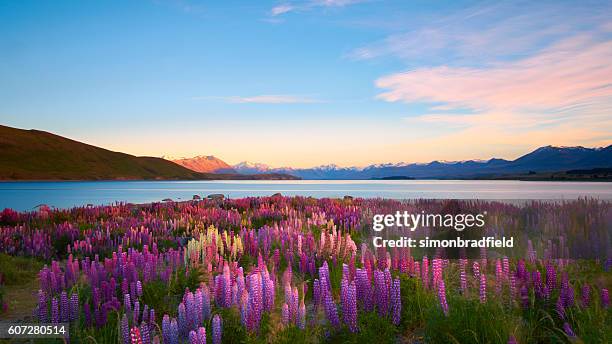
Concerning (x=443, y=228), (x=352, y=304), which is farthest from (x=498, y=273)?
(x=443, y=228)

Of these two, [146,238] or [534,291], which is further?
[146,238]

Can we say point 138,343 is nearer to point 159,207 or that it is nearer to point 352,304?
point 352,304

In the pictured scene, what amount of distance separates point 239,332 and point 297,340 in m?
0.65

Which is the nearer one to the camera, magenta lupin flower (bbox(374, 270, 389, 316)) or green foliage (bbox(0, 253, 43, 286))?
magenta lupin flower (bbox(374, 270, 389, 316))

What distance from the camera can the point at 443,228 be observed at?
451 inches

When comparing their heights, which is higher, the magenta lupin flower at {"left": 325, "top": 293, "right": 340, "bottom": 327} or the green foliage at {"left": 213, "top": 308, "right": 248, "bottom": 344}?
the magenta lupin flower at {"left": 325, "top": 293, "right": 340, "bottom": 327}

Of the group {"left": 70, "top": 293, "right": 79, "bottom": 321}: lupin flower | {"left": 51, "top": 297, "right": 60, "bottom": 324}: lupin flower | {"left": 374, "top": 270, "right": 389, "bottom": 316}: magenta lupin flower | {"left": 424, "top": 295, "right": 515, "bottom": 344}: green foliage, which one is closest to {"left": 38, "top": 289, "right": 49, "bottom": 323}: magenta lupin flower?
{"left": 51, "top": 297, "right": 60, "bottom": 324}: lupin flower

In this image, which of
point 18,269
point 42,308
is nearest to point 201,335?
point 42,308

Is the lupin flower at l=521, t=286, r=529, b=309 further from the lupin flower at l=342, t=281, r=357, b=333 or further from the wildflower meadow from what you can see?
the lupin flower at l=342, t=281, r=357, b=333

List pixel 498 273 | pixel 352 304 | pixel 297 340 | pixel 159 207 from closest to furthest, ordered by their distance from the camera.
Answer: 1. pixel 297 340
2. pixel 352 304
3. pixel 498 273
4. pixel 159 207

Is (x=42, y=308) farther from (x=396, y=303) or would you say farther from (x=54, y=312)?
(x=396, y=303)

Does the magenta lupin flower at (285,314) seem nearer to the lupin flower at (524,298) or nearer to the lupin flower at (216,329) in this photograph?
the lupin flower at (216,329)

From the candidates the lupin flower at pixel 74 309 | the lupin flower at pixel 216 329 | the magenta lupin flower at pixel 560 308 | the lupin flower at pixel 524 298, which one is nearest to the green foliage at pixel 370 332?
the lupin flower at pixel 216 329

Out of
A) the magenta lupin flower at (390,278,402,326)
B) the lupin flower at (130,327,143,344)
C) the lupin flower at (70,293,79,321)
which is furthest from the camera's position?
the lupin flower at (70,293,79,321)
